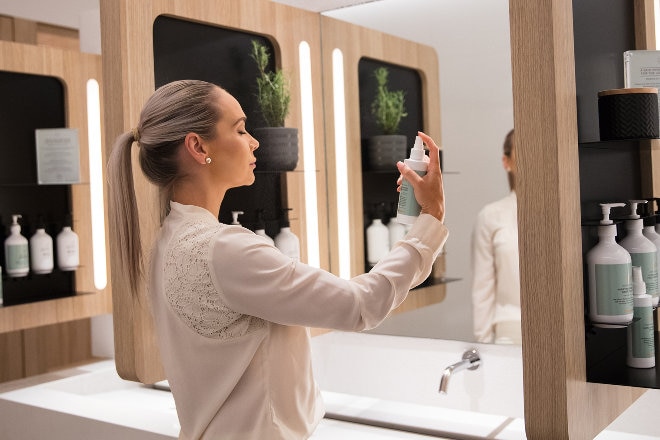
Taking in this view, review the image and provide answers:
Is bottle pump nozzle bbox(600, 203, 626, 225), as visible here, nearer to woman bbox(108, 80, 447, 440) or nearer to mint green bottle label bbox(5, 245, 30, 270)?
woman bbox(108, 80, 447, 440)

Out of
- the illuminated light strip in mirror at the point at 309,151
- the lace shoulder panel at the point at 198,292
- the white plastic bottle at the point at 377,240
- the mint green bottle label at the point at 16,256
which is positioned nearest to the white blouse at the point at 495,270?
the white plastic bottle at the point at 377,240

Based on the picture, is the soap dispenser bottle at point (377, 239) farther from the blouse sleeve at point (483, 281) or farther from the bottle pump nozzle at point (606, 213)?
the bottle pump nozzle at point (606, 213)

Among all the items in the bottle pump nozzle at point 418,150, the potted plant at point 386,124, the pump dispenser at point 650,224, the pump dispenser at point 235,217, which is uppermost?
the potted plant at point 386,124

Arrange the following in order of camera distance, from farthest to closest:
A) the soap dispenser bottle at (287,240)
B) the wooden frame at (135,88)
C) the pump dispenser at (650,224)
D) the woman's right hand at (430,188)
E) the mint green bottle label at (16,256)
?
the mint green bottle label at (16,256) < the soap dispenser bottle at (287,240) < the wooden frame at (135,88) < the pump dispenser at (650,224) < the woman's right hand at (430,188)

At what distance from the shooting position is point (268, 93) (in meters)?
2.26

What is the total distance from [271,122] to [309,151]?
0.18 metres

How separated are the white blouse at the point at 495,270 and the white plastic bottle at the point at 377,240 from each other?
31 cm

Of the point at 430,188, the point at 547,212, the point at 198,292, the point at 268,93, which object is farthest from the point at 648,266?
the point at 268,93

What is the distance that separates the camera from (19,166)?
292cm

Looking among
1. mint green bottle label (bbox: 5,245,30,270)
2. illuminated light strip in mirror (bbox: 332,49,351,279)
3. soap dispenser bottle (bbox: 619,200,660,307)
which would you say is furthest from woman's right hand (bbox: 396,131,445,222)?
mint green bottle label (bbox: 5,245,30,270)

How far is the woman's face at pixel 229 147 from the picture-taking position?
133cm

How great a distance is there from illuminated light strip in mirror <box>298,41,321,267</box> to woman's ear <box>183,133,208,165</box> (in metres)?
1.06

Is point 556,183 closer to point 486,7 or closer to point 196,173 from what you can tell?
point 196,173

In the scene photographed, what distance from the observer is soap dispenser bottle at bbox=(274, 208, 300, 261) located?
7.54ft
